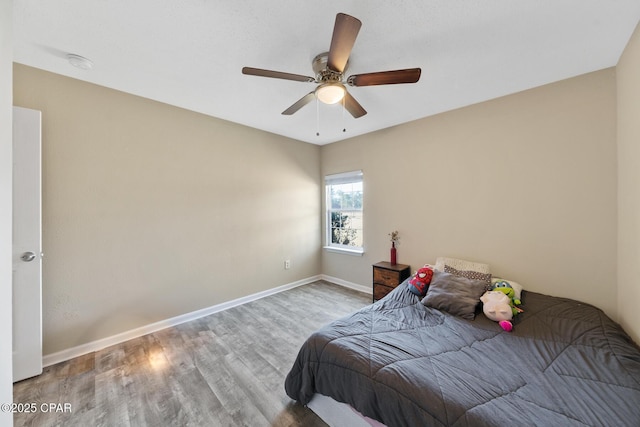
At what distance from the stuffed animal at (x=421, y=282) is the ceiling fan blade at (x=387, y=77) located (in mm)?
1884

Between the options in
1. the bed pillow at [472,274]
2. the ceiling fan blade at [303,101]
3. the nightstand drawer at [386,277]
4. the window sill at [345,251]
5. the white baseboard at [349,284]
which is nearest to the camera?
the ceiling fan blade at [303,101]

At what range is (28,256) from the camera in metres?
1.89

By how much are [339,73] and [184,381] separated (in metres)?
2.66

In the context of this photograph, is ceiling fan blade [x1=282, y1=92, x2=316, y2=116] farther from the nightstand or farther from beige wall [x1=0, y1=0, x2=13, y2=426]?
the nightstand

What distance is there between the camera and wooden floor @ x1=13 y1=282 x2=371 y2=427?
1.58 meters

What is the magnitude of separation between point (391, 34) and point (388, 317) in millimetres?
2154

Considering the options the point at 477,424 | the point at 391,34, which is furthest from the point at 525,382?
the point at 391,34

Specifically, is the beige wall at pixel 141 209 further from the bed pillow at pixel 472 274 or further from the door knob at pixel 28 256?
the bed pillow at pixel 472 274

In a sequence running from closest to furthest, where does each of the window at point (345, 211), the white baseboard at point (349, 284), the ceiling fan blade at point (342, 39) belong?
the ceiling fan blade at point (342, 39)
the white baseboard at point (349, 284)
the window at point (345, 211)

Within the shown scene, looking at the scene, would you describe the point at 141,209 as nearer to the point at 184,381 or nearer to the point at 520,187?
the point at 184,381

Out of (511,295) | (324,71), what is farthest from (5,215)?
(511,295)

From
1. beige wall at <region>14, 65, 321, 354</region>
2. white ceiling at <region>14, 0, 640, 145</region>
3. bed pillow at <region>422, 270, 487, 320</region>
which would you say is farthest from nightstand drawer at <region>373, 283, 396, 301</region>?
white ceiling at <region>14, 0, 640, 145</region>

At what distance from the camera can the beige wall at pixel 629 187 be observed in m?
1.64

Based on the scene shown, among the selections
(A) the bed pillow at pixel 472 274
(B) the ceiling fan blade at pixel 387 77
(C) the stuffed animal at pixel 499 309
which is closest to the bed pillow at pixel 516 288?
(A) the bed pillow at pixel 472 274
